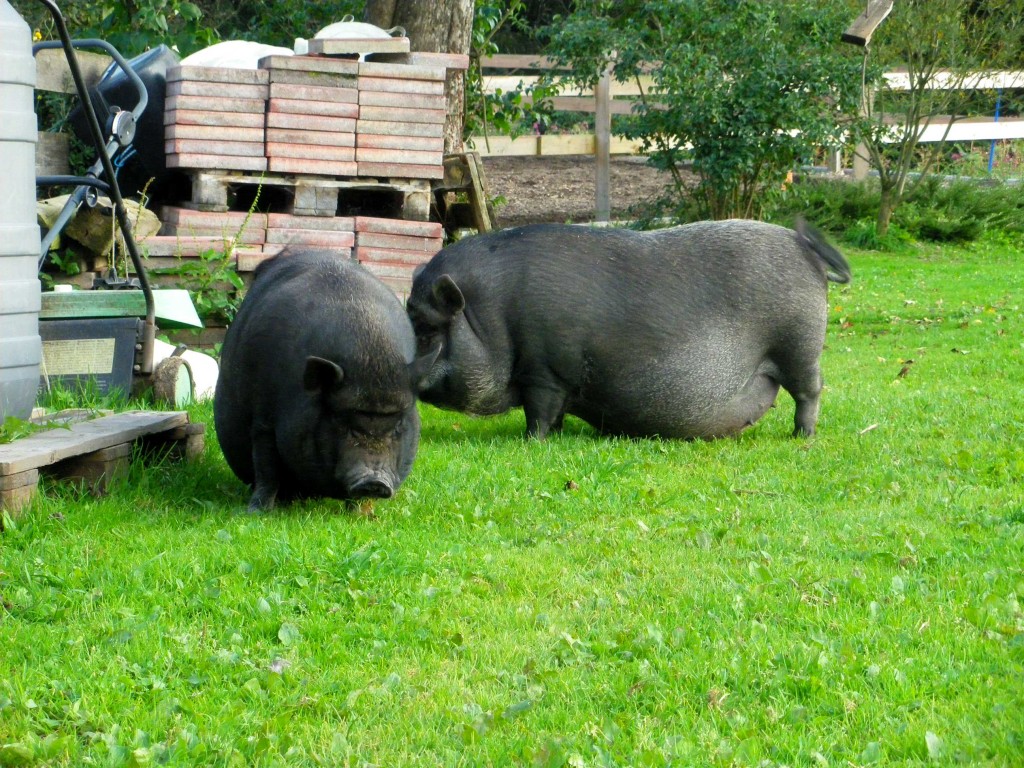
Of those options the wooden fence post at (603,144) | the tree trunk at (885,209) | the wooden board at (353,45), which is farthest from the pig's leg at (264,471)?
the tree trunk at (885,209)

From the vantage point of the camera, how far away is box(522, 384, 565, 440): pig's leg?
659 centimetres

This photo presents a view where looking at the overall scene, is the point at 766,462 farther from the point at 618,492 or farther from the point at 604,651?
the point at 604,651

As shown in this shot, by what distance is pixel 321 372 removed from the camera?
4.71 m

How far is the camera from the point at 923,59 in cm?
1767

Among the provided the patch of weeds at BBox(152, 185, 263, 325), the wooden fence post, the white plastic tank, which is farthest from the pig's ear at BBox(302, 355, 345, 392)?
the wooden fence post

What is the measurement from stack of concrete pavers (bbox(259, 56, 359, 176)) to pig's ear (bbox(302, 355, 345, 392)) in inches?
165

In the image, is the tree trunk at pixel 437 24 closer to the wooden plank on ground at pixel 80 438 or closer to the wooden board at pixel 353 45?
the wooden board at pixel 353 45

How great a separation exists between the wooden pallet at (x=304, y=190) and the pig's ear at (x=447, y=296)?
260 centimetres

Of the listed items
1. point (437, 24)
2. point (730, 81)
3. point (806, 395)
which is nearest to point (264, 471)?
point (806, 395)

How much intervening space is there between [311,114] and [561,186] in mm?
11623

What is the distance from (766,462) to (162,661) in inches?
135

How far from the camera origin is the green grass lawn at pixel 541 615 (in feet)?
10.1

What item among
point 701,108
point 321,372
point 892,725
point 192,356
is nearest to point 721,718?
point 892,725

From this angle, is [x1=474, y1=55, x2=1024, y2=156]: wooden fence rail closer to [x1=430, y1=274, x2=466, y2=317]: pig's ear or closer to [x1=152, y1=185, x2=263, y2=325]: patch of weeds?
[x1=152, y1=185, x2=263, y2=325]: patch of weeds
